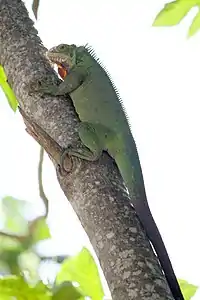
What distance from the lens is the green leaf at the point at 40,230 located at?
133cm

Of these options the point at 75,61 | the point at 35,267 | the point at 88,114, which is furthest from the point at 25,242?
the point at 75,61

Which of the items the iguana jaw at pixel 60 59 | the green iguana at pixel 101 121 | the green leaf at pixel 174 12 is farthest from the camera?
the iguana jaw at pixel 60 59

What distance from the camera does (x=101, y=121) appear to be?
190 cm

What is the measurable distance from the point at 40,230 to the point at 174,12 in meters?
0.74

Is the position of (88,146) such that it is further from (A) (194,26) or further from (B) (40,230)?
(A) (194,26)

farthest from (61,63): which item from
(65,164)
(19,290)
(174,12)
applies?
(19,290)

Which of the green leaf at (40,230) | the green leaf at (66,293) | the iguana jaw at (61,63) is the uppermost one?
the iguana jaw at (61,63)

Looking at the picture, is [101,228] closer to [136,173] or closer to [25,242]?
[25,242]

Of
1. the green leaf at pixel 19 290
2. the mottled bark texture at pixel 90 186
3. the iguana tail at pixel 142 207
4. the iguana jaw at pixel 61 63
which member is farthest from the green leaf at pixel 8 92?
the green leaf at pixel 19 290

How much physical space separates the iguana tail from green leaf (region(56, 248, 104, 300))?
0.18 m

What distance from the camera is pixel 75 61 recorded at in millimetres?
2209

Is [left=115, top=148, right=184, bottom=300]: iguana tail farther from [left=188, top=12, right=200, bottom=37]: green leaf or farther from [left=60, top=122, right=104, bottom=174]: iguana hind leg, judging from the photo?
[left=188, top=12, right=200, bottom=37]: green leaf

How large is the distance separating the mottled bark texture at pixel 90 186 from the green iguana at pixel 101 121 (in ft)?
0.14

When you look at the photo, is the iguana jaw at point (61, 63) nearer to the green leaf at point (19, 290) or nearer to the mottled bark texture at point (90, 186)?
the mottled bark texture at point (90, 186)
